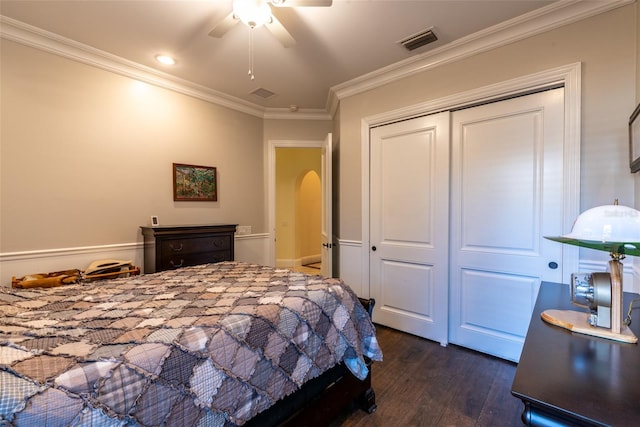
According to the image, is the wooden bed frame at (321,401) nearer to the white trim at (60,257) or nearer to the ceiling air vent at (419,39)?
the ceiling air vent at (419,39)

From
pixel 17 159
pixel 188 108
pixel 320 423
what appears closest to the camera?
pixel 320 423

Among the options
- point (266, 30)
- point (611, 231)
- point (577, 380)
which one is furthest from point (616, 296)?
point (266, 30)

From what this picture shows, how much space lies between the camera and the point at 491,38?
2.38 meters

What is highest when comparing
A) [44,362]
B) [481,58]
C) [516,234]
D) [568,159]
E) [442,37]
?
[442,37]

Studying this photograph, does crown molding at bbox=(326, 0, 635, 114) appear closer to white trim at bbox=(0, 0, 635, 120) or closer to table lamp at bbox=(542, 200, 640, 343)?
white trim at bbox=(0, 0, 635, 120)

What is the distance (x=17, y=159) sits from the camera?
2264 mm

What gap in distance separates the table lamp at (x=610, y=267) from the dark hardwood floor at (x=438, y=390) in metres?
1.12

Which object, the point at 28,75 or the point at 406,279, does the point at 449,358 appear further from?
the point at 28,75

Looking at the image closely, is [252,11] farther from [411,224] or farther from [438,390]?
[438,390]

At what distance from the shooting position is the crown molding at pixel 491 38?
202 centimetres

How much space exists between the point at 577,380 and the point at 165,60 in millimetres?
3495

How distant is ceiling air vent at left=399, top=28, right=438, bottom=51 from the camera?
2.38 metres

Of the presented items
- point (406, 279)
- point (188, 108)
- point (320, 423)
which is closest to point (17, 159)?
point (188, 108)

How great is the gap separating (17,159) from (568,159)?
13.4 ft
